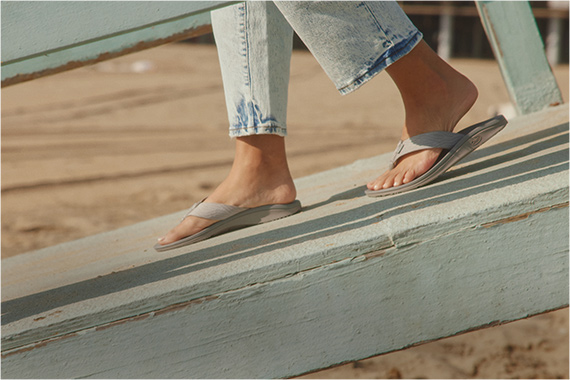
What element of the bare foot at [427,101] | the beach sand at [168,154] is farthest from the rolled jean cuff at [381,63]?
the beach sand at [168,154]

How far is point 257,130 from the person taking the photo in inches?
51.1

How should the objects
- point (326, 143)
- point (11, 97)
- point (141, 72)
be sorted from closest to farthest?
point (326, 143)
point (11, 97)
point (141, 72)

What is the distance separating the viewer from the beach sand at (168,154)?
174cm

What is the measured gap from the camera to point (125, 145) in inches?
197

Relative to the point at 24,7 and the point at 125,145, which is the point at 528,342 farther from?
the point at 125,145

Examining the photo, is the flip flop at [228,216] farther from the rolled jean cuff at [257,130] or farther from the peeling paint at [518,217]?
the peeling paint at [518,217]

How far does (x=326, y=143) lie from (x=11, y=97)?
14.1 feet

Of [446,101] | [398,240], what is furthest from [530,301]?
[446,101]

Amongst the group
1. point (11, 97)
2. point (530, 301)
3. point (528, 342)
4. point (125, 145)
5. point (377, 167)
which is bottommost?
point (528, 342)

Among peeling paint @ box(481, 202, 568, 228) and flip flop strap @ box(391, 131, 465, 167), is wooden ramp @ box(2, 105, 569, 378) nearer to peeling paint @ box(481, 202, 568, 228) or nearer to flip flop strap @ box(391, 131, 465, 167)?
peeling paint @ box(481, 202, 568, 228)

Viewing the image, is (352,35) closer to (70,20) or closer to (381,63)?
(381,63)

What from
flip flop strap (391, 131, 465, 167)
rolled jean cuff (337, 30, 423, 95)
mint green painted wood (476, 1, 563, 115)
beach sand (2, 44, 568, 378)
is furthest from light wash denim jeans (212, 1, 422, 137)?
mint green painted wood (476, 1, 563, 115)

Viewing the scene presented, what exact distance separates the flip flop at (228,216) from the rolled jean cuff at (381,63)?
42cm

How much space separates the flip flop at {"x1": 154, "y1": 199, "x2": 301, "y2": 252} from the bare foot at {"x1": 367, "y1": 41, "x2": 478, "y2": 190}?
9.5 inches
